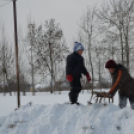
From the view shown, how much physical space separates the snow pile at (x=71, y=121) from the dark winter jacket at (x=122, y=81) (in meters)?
0.54

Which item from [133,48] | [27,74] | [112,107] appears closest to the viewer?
[112,107]

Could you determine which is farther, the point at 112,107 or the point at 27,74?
the point at 27,74

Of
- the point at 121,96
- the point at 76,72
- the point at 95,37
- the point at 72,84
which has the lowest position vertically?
the point at 121,96

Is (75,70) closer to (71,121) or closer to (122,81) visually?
(122,81)

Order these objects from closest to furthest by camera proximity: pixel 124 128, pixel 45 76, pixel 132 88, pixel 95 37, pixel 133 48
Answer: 1. pixel 124 128
2. pixel 132 88
3. pixel 133 48
4. pixel 95 37
5. pixel 45 76

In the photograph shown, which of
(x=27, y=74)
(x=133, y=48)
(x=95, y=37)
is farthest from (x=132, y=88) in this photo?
(x=27, y=74)

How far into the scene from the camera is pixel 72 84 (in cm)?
462

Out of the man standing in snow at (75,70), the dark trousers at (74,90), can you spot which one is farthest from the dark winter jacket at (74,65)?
the dark trousers at (74,90)

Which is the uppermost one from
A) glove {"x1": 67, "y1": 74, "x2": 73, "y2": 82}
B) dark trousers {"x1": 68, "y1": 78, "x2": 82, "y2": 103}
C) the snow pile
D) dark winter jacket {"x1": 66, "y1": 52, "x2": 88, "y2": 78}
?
dark winter jacket {"x1": 66, "y1": 52, "x2": 88, "y2": 78}

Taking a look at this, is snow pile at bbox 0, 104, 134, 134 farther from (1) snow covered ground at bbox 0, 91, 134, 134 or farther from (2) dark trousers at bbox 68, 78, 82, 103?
(2) dark trousers at bbox 68, 78, 82, 103

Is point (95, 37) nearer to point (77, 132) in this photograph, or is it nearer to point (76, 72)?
point (76, 72)

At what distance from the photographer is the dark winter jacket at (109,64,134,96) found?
403cm

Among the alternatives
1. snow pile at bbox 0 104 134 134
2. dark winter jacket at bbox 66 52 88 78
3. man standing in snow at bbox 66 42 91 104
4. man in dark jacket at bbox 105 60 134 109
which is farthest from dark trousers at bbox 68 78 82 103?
man in dark jacket at bbox 105 60 134 109

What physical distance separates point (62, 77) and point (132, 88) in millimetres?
18804
